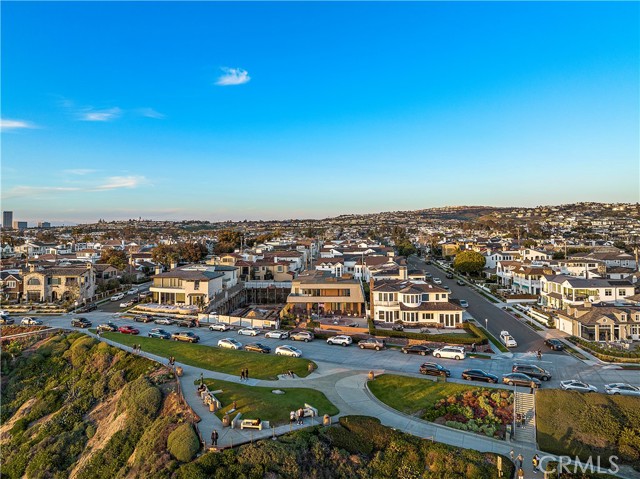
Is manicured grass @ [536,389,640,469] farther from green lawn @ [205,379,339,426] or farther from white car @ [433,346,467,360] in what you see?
green lawn @ [205,379,339,426]

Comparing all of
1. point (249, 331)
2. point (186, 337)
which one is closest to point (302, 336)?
point (249, 331)

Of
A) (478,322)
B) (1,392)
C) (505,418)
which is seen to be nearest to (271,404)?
(505,418)

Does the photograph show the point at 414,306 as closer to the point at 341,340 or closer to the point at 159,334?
the point at 341,340

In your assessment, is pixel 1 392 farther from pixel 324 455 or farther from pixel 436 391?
pixel 436 391

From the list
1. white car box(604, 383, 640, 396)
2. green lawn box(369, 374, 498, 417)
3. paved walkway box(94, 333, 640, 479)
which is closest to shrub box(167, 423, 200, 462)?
paved walkway box(94, 333, 640, 479)

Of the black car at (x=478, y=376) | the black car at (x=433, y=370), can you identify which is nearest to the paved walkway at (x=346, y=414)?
the black car at (x=433, y=370)

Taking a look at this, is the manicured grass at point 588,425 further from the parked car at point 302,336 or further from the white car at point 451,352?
the parked car at point 302,336
